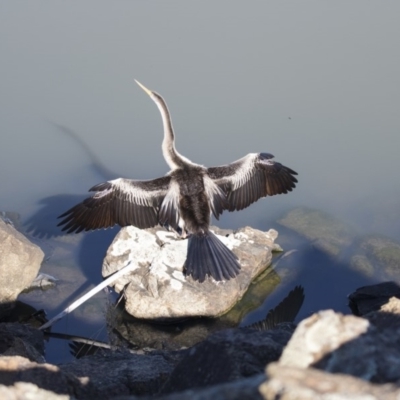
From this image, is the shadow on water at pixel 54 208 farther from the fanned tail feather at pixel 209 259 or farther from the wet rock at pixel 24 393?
the wet rock at pixel 24 393

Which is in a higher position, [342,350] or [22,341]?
[342,350]

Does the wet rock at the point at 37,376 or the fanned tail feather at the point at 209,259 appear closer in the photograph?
the wet rock at the point at 37,376

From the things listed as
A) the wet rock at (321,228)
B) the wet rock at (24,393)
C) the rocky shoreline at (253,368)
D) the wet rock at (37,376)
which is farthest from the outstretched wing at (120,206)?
the wet rock at (24,393)

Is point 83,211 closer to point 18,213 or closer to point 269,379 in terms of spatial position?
point 18,213

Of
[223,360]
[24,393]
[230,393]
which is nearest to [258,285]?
[223,360]

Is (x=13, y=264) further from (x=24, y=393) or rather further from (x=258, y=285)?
(x=24, y=393)

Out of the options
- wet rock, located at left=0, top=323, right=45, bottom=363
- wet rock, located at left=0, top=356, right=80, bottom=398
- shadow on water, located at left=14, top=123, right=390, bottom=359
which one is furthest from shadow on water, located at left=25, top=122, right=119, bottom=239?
wet rock, located at left=0, top=356, right=80, bottom=398

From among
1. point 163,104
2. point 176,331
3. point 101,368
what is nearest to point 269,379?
point 101,368
